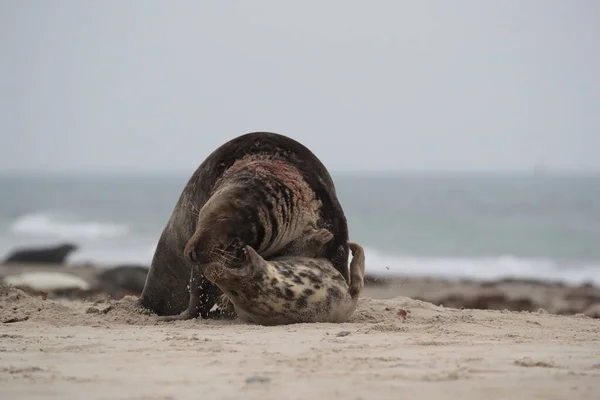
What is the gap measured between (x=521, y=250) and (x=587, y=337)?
27.8m

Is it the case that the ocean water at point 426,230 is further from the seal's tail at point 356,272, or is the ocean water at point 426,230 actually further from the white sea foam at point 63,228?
the seal's tail at point 356,272

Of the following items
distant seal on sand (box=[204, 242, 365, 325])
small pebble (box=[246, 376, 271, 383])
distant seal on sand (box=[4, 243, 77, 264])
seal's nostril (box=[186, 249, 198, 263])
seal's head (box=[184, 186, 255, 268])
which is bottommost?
distant seal on sand (box=[4, 243, 77, 264])

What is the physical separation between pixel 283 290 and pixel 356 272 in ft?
3.14

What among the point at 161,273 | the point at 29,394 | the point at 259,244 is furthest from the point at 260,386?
the point at 161,273

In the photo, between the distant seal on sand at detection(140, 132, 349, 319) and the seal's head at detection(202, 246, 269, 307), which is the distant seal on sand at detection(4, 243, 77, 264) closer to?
the distant seal on sand at detection(140, 132, 349, 319)

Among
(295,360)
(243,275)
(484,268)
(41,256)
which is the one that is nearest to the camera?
(295,360)

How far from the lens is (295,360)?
4.93 metres

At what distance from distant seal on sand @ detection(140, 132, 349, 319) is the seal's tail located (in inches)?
4.4

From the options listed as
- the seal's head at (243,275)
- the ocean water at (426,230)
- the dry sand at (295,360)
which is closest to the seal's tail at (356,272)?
the dry sand at (295,360)

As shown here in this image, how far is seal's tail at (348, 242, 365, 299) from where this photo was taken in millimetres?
7352

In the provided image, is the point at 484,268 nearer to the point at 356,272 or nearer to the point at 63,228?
the point at 356,272

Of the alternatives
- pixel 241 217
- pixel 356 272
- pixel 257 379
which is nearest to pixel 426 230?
pixel 356 272

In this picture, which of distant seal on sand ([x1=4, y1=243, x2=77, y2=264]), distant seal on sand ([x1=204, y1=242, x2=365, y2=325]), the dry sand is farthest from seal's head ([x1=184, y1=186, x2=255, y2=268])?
distant seal on sand ([x1=4, y1=243, x2=77, y2=264])

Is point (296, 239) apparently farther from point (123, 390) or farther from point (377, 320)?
point (123, 390)
